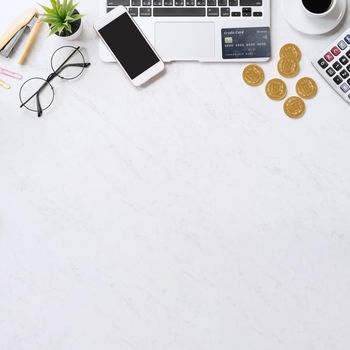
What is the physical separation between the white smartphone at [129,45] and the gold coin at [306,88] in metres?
0.23

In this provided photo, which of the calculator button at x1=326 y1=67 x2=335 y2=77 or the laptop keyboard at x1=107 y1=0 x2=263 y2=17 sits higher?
the laptop keyboard at x1=107 y1=0 x2=263 y2=17

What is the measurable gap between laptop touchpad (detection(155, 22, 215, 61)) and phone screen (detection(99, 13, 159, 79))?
0.9 inches

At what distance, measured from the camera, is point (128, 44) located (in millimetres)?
784

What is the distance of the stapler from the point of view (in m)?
0.78

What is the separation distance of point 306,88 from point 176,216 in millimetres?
308

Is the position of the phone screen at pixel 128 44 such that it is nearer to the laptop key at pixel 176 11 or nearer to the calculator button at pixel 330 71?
the laptop key at pixel 176 11

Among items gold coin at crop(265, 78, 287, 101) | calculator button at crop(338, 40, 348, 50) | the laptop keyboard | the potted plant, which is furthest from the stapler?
calculator button at crop(338, 40, 348, 50)

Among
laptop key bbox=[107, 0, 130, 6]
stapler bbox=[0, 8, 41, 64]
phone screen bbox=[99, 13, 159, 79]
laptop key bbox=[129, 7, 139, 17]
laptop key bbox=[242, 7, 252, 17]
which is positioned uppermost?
stapler bbox=[0, 8, 41, 64]

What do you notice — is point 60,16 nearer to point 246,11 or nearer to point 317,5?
point 246,11

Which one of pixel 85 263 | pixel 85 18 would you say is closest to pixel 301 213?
pixel 85 263

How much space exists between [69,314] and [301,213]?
43cm

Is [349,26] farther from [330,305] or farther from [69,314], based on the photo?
[69,314]

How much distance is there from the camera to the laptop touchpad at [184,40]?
0.78 meters

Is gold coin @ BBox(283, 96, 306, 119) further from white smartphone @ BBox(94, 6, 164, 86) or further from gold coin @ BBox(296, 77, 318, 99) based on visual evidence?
white smartphone @ BBox(94, 6, 164, 86)
